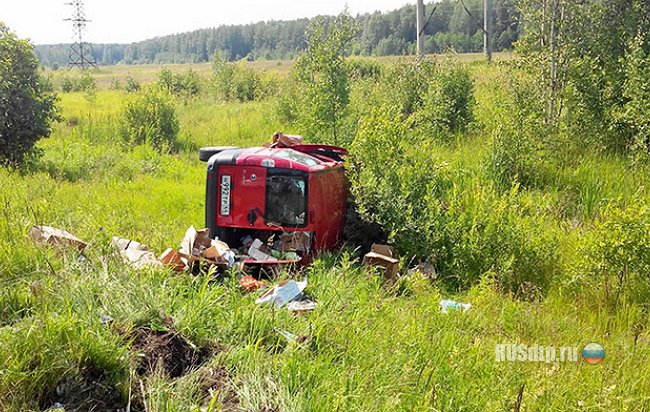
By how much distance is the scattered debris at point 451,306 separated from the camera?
13.7ft

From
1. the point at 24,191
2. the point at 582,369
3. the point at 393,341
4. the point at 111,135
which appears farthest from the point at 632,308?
the point at 111,135

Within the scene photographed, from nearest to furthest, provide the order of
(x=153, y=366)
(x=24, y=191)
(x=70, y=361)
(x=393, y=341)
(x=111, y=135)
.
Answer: (x=70, y=361)
(x=153, y=366)
(x=393, y=341)
(x=24, y=191)
(x=111, y=135)

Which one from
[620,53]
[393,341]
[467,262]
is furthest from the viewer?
[620,53]

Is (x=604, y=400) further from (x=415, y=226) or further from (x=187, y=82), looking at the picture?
(x=187, y=82)

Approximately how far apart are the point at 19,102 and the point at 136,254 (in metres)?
6.79

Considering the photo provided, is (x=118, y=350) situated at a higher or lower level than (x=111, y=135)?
lower

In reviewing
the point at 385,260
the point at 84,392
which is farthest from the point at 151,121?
the point at 84,392

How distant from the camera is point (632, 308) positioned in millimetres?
4535

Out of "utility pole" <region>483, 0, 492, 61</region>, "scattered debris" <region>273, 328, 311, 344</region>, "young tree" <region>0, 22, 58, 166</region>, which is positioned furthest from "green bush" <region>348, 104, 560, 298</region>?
"utility pole" <region>483, 0, 492, 61</region>

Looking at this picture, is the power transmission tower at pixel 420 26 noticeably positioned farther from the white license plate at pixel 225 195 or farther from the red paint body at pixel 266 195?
the white license plate at pixel 225 195

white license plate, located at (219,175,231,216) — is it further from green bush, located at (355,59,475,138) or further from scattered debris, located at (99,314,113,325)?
green bush, located at (355,59,475,138)

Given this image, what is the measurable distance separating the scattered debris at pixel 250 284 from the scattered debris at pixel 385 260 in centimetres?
106

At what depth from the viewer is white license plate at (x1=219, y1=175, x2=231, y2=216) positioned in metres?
5.31

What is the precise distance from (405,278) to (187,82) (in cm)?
2048
